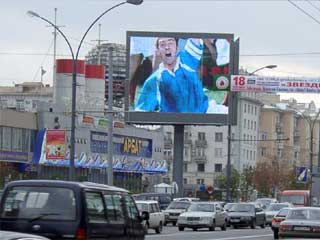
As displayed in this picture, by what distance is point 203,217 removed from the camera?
48.9 meters

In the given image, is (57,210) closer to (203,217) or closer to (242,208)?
(203,217)

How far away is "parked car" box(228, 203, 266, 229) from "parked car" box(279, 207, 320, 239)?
21.0 m

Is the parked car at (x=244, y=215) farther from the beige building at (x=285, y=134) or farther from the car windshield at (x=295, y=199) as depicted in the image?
the beige building at (x=285, y=134)

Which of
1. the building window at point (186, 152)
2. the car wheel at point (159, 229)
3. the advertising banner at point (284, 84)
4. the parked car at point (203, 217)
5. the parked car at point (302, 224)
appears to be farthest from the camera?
the building window at point (186, 152)

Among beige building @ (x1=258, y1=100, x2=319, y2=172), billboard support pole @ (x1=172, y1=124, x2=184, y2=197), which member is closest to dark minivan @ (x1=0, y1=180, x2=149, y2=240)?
billboard support pole @ (x1=172, y1=124, x2=184, y2=197)

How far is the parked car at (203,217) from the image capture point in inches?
1892

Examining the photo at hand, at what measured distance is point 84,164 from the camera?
95250mm

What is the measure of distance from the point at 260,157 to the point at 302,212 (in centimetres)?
12742

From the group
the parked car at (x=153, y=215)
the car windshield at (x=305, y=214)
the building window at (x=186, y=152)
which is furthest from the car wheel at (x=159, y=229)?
the building window at (x=186, y=152)

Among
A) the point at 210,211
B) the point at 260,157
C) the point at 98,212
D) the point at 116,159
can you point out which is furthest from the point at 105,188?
the point at 260,157

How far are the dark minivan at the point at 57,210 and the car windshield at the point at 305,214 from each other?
17.2 meters

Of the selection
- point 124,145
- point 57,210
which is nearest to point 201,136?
point 124,145

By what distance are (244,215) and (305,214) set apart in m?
21.7

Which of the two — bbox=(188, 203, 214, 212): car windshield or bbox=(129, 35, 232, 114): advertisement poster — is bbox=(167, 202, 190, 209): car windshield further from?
bbox=(129, 35, 232, 114): advertisement poster
